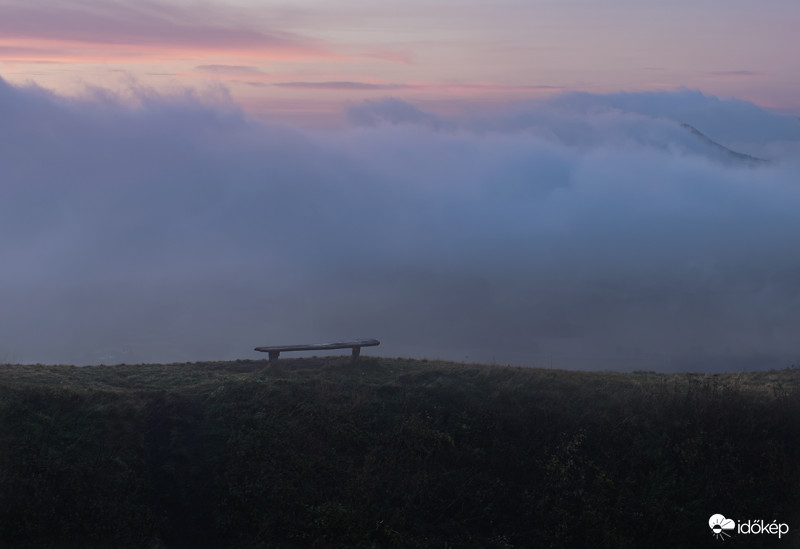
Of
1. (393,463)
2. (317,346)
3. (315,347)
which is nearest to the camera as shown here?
(393,463)

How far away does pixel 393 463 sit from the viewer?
12.6 metres

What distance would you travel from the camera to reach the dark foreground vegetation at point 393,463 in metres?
Result: 11.1

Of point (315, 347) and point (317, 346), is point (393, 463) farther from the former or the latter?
point (315, 347)

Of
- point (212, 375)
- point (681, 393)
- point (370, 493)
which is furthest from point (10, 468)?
point (681, 393)

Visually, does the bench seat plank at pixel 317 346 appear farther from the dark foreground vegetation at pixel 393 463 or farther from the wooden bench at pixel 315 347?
the dark foreground vegetation at pixel 393 463

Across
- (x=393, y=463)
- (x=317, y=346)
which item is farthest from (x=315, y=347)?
(x=393, y=463)

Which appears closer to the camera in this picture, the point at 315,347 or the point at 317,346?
the point at 317,346

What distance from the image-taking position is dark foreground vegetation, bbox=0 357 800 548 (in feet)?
36.6

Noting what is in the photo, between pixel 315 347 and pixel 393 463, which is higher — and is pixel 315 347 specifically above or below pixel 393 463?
above

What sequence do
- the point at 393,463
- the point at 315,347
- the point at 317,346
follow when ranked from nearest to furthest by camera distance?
the point at 393,463
the point at 317,346
the point at 315,347

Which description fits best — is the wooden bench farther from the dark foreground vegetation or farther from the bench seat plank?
the dark foreground vegetation

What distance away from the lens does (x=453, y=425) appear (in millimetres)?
13672

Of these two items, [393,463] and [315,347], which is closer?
[393,463]

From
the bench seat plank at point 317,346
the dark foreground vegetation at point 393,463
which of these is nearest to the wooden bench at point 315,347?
the bench seat plank at point 317,346
